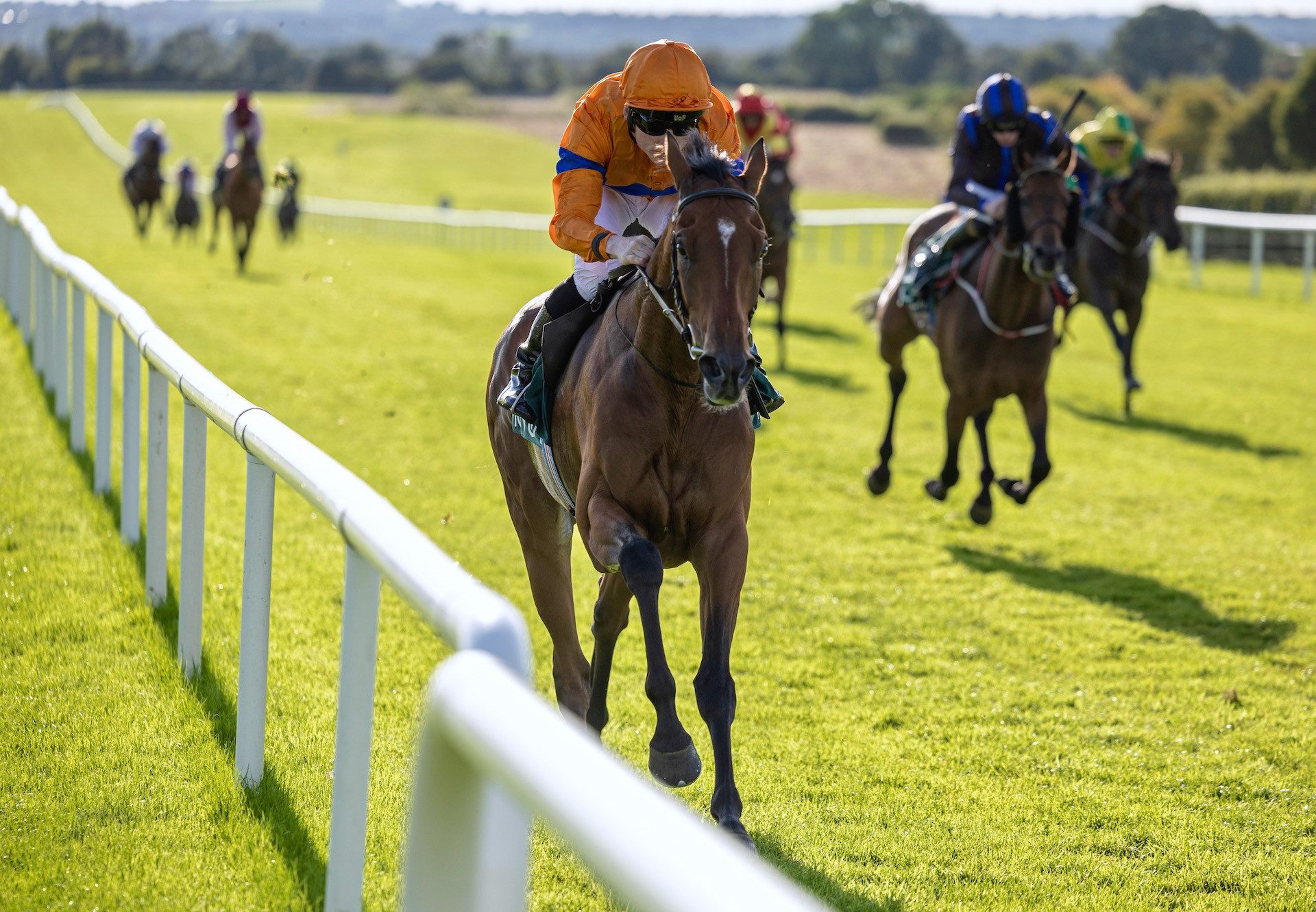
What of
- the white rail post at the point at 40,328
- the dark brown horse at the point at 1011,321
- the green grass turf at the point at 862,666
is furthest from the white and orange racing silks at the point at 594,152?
the white rail post at the point at 40,328

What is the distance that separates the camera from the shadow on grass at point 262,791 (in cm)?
295

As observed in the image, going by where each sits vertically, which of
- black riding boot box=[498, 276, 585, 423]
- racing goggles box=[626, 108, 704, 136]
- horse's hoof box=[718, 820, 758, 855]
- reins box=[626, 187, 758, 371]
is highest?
racing goggles box=[626, 108, 704, 136]

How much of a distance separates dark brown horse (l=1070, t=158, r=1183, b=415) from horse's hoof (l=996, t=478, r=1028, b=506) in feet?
15.9

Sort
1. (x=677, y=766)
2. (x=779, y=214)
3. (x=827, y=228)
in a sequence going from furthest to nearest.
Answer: (x=827, y=228) → (x=779, y=214) → (x=677, y=766)

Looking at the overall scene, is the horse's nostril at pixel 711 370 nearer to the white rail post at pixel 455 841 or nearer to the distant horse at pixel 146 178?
the white rail post at pixel 455 841

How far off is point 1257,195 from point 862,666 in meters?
27.6

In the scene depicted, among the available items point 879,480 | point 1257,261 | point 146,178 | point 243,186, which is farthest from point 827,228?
point 879,480

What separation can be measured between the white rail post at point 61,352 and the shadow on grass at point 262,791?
108 inches

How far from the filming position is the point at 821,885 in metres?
3.40

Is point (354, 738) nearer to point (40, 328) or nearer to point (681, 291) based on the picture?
point (681, 291)

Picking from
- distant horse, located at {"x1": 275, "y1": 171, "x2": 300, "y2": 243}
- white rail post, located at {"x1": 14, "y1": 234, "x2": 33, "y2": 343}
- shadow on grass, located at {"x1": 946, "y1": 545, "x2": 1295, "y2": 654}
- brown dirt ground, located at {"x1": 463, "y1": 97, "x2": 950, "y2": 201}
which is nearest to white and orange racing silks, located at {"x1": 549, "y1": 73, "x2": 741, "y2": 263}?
shadow on grass, located at {"x1": 946, "y1": 545, "x2": 1295, "y2": 654}

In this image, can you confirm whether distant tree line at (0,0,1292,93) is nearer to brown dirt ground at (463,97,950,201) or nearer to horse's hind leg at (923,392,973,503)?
brown dirt ground at (463,97,950,201)

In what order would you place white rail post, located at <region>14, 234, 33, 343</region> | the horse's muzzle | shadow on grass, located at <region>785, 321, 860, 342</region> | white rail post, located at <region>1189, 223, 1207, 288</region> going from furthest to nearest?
white rail post, located at <region>1189, 223, 1207, 288</region>, shadow on grass, located at <region>785, 321, 860, 342</region>, white rail post, located at <region>14, 234, 33, 343</region>, the horse's muzzle

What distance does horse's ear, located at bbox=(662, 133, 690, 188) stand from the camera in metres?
3.45
